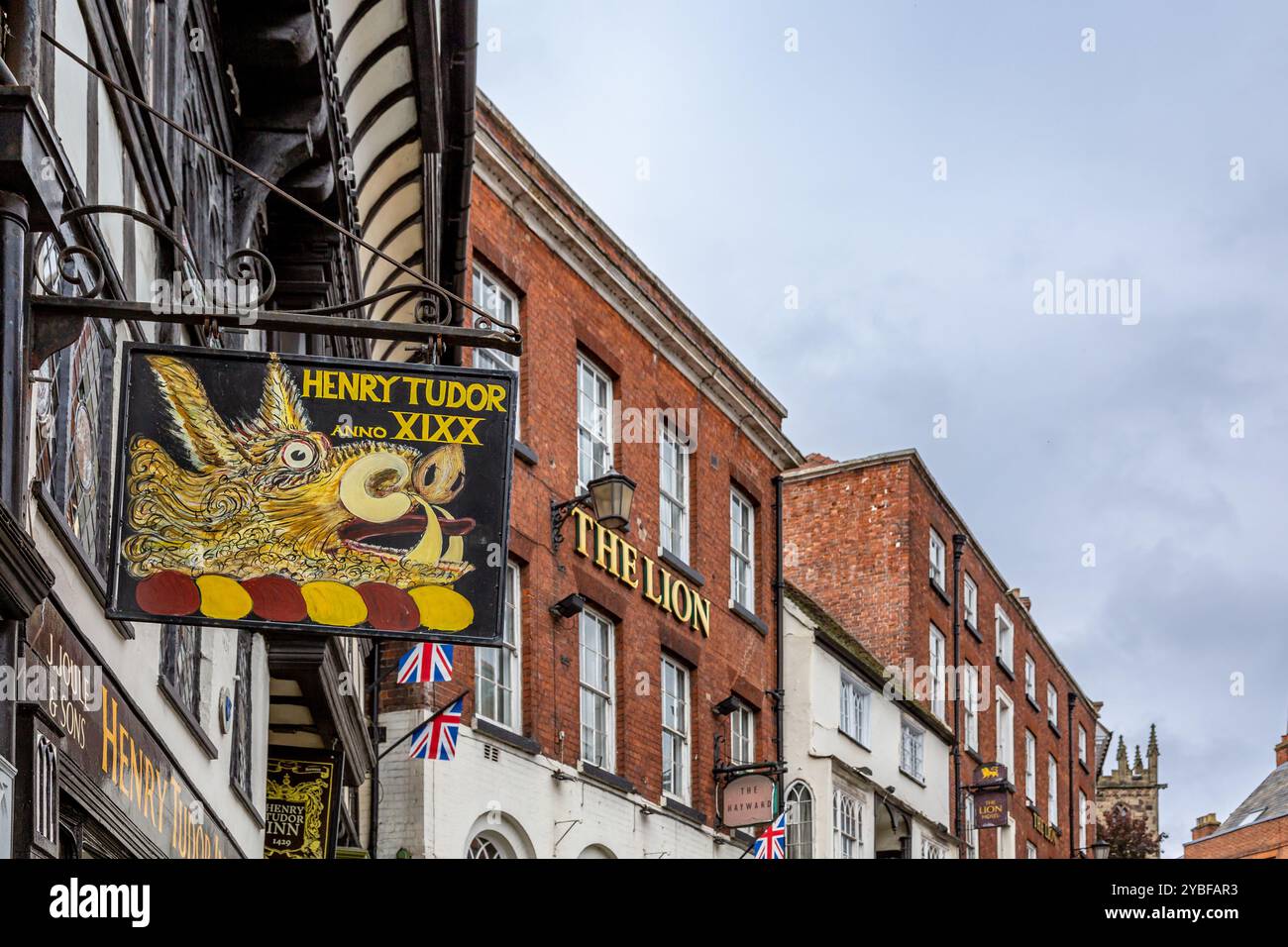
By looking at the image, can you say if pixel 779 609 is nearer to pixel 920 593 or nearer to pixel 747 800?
pixel 747 800

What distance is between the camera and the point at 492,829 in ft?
63.3

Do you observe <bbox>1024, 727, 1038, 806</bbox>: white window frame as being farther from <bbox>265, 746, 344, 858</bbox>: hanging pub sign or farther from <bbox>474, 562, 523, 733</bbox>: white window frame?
<bbox>265, 746, 344, 858</bbox>: hanging pub sign

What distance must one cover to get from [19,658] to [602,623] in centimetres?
1693

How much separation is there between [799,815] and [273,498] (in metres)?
22.2

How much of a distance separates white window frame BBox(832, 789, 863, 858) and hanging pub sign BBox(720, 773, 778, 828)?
11.1 feet

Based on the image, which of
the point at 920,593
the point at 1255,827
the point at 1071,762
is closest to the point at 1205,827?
Result: the point at 1255,827

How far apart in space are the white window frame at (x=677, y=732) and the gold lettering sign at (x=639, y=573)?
0.69 metres

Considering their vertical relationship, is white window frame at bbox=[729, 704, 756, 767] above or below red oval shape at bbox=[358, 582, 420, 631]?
above

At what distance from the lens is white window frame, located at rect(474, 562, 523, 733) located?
19656mm

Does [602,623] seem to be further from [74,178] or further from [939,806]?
[74,178]

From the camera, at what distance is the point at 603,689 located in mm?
22516

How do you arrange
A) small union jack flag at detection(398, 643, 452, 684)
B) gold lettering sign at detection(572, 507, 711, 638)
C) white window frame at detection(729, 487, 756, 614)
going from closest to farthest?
small union jack flag at detection(398, 643, 452, 684) < gold lettering sign at detection(572, 507, 711, 638) < white window frame at detection(729, 487, 756, 614)

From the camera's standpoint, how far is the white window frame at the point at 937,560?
37031mm

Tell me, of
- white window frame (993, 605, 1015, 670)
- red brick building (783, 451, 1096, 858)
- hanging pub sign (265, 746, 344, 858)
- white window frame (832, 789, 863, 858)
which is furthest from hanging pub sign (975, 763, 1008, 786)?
hanging pub sign (265, 746, 344, 858)
